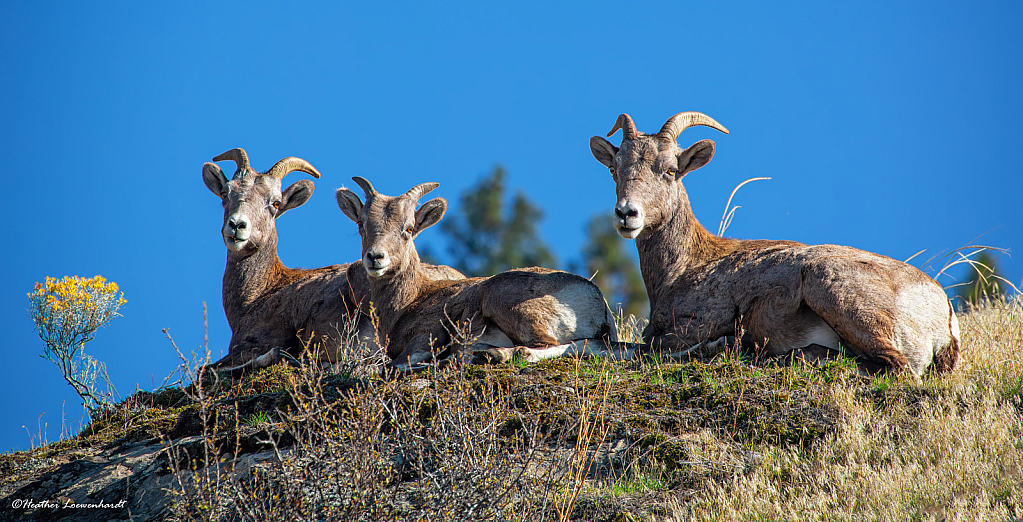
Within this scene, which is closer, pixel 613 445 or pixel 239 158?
pixel 613 445

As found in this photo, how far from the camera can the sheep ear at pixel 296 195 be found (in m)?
11.4

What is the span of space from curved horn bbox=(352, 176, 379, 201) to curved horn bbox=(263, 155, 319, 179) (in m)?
1.77

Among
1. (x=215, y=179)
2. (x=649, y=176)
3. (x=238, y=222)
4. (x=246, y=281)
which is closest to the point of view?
(x=649, y=176)

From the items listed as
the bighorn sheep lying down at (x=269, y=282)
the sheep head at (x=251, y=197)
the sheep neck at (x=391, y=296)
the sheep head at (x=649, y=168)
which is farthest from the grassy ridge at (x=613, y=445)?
the sheep head at (x=251, y=197)

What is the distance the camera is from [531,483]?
207 inches

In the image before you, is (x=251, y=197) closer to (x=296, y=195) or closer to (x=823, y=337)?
(x=296, y=195)

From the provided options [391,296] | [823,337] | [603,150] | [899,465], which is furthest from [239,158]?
[899,465]

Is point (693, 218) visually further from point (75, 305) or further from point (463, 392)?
point (75, 305)

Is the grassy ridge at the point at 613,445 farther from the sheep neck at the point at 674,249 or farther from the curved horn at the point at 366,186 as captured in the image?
the curved horn at the point at 366,186

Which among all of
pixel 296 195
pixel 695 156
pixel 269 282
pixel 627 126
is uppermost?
pixel 296 195

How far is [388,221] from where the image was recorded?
9508 millimetres

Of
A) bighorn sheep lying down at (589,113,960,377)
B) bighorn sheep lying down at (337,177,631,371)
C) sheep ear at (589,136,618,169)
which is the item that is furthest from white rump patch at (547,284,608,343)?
sheep ear at (589,136,618,169)

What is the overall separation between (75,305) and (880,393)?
8542 mm

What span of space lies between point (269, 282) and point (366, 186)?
2268mm
